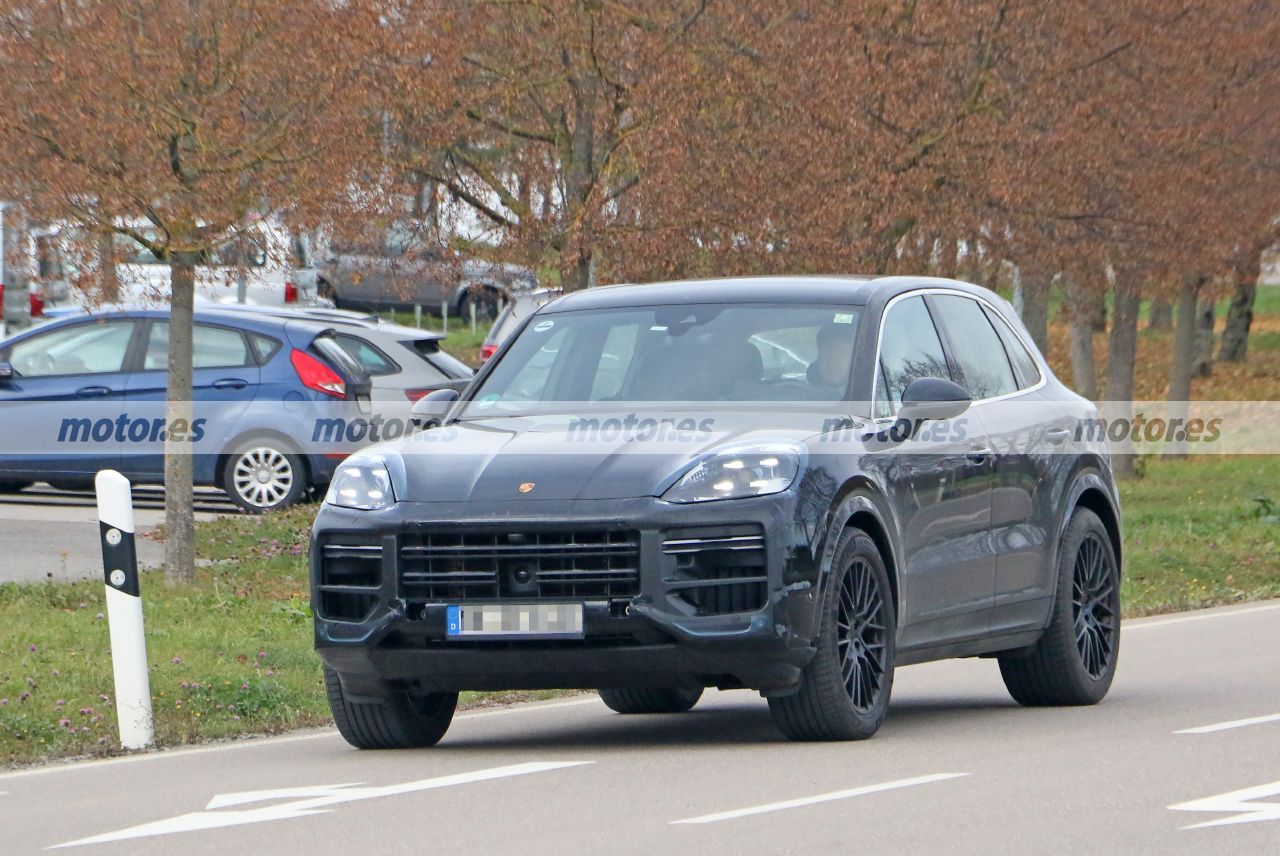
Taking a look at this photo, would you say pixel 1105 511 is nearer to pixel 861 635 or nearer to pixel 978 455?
pixel 978 455

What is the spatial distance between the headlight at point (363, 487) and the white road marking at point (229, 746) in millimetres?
1366

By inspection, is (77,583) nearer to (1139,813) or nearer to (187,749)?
(187,749)

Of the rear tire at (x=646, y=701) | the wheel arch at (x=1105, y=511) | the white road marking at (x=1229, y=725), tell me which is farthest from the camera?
the wheel arch at (x=1105, y=511)

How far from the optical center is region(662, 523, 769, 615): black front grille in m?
8.39

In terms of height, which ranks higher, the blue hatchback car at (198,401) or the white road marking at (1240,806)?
the blue hatchback car at (198,401)

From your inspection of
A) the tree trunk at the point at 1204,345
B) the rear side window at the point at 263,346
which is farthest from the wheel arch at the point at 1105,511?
the tree trunk at the point at 1204,345

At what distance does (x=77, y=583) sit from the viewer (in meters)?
15.1

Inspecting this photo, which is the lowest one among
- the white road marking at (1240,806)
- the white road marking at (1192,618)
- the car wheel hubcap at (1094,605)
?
the white road marking at (1192,618)

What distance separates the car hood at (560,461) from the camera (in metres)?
8.49

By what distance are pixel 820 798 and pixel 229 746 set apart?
10.4 feet

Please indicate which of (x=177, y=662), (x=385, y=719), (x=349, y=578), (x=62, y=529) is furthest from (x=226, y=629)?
(x=62, y=529)

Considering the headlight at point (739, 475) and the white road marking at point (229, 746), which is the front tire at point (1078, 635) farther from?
the headlight at point (739, 475)

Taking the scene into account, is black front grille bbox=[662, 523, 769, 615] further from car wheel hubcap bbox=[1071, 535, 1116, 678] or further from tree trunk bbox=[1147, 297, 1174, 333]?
tree trunk bbox=[1147, 297, 1174, 333]

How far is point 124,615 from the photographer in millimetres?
9727
